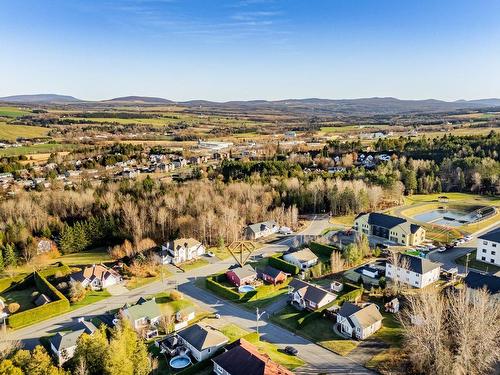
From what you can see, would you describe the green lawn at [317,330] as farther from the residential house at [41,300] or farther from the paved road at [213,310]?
the residential house at [41,300]

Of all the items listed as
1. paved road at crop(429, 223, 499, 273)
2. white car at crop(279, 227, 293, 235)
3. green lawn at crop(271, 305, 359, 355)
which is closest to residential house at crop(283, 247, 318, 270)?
green lawn at crop(271, 305, 359, 355)

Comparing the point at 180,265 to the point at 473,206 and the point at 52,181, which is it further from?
the point at 473,206

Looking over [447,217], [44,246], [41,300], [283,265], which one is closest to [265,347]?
[283,265]

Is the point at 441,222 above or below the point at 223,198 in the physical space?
below

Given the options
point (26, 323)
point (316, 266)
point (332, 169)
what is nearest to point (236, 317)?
point (316, 266)

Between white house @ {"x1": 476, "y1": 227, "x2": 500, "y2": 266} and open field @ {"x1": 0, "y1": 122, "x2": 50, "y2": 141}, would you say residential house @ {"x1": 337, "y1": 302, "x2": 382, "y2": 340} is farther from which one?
open field @ {"x1": 0, "y1": 122, "x2": 50, "y2": 141}

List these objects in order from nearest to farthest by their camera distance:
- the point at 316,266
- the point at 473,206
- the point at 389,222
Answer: the point at 316,266 < the point at 389,222 < the point at 473,206
